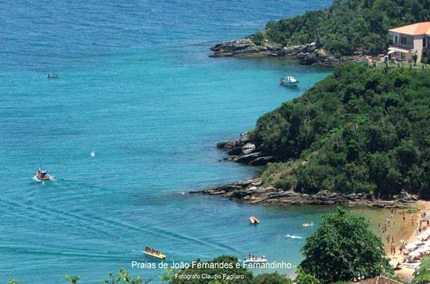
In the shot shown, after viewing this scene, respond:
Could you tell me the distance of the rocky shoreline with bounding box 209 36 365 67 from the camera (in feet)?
385

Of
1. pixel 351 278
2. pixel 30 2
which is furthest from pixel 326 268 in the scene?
pixel 30 2

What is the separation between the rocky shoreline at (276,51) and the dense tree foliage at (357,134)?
25361 millimetres

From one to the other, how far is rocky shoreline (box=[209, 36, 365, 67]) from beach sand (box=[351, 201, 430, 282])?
4088cm

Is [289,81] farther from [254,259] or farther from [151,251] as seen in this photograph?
[254,259]

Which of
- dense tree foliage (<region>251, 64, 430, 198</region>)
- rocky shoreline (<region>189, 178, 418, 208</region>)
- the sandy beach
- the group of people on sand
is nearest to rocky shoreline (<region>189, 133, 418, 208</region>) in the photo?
rocky shoreline (<region>189, 178, 418, 208</region>)

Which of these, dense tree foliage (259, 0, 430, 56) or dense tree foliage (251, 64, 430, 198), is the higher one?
dense tree foliage (259, 0, 430, 56)

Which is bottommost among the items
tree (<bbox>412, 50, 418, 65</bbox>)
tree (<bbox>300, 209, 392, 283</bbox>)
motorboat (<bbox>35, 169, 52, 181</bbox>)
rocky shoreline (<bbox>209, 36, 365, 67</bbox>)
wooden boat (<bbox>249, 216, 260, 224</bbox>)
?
wooden boat (<bbox>249, 216, 260, 224</bbox>)

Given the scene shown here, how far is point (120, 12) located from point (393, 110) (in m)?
72.3

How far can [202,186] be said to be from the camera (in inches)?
3223

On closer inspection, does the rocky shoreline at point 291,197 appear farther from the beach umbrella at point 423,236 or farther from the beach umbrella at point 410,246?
the beach umbrella at point 410,246

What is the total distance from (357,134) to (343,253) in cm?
2440

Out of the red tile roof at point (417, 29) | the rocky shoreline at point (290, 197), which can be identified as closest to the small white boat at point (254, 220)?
the rocky shoreline at point (290, 197)

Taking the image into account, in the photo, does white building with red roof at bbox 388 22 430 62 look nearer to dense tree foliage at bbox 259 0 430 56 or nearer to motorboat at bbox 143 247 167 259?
dense tree foliage at bbox 259 0 430 56

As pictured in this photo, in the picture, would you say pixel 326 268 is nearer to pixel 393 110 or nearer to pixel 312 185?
pixel 312 185
